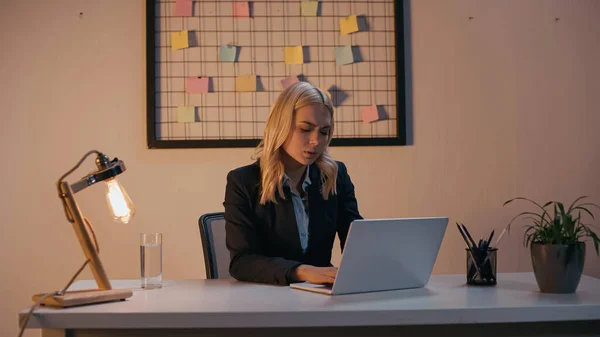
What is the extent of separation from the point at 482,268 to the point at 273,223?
0.64 metres

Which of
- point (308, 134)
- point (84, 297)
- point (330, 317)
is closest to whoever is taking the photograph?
point (330, 317)

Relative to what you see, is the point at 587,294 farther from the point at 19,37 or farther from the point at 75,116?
the point at 19,37

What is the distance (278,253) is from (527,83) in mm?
1658

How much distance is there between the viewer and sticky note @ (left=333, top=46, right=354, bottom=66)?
2977 millimetres

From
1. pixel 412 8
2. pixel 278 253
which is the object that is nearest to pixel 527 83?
pixel 412 8

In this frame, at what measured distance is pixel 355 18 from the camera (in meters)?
2.98

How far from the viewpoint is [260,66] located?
9.71ft

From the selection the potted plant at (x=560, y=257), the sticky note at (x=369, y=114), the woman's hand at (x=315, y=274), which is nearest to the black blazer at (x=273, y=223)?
the woman's hand at (x=315, y=274)

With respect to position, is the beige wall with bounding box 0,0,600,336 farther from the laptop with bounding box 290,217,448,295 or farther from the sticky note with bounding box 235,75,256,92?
the laptop with bounding box 290,217,448,295

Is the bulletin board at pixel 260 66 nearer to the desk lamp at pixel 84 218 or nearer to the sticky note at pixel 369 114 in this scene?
the sticky note at pixel 369 114

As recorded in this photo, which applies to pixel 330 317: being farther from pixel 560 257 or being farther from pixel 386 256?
Result: pixel 560 257

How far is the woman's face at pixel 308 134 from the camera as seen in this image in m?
1.97

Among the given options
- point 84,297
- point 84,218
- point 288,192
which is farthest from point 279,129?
point 84,297

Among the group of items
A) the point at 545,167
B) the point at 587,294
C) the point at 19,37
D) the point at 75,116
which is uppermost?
the point at 19,37
